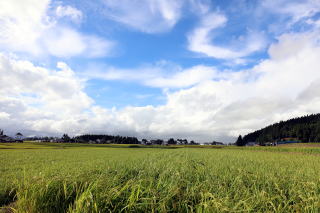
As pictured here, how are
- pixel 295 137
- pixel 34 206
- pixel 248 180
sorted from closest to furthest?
pixel 34 206, pixel 248 180, pixel 295 137

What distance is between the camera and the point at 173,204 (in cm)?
341

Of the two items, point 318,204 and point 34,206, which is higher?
point 318,204

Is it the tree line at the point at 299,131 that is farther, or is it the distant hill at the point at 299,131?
the tree line at the point at 299,131

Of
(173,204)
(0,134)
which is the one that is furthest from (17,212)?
(0,134)

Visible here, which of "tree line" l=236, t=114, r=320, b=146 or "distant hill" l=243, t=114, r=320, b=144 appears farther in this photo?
"tree line" l=236, t=114, r=320, b=146

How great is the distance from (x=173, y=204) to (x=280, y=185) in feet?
11.9

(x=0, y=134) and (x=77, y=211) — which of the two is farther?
(x=0, y=134)

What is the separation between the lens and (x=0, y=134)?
516ft

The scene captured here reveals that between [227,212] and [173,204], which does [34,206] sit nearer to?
[173,204]

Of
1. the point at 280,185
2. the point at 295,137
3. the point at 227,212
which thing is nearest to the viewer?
the point at 227,212

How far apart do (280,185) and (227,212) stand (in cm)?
324

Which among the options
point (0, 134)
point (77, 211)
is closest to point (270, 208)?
point (77, 211)

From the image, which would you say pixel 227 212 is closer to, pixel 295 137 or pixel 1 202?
pixel 1 202

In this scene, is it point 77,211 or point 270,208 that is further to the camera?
point 270,208
